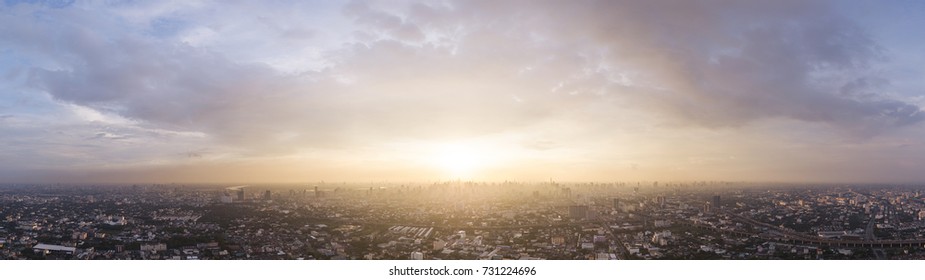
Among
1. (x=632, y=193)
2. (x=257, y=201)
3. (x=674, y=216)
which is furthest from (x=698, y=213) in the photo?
(x=257, y=201)

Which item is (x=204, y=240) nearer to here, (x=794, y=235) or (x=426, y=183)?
(x=426, y=183)

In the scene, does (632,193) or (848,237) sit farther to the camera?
(632,193)

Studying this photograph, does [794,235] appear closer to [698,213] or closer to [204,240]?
[698,213]

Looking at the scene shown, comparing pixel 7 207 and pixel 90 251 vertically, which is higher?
pixel 7 207

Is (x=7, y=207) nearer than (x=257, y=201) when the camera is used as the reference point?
Yes
